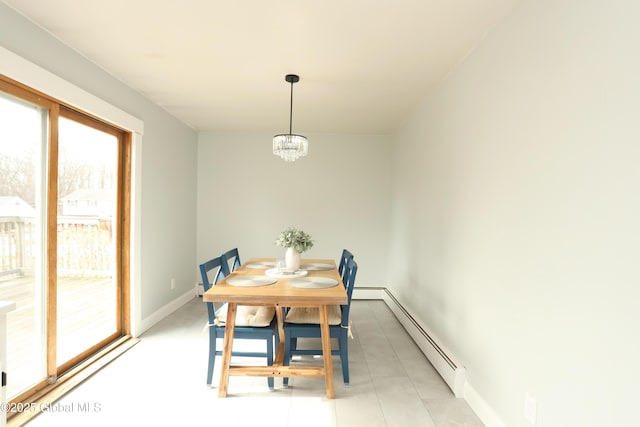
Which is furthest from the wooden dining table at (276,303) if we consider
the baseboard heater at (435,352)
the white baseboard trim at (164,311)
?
the white baseboard trim at (164,311)

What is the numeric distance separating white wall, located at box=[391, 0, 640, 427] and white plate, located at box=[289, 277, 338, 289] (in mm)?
946

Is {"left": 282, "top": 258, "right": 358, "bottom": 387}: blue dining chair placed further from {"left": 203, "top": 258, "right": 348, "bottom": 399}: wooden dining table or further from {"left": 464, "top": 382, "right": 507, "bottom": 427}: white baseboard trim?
{"left": 464, "top": 382, "right": 507, "bottom": 427}: white baseboard trim

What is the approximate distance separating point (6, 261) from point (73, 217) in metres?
→ 0.66

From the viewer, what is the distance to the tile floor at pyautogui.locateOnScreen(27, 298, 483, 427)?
2.11m

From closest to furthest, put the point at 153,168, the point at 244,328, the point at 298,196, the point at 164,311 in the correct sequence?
1. the point at 244,328
2. the point at 153,168
3. the point at 164,311
4. the point at 298,196

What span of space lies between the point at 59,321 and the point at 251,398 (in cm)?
156

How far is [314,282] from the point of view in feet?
8.63

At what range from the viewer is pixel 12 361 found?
2182 millimetres

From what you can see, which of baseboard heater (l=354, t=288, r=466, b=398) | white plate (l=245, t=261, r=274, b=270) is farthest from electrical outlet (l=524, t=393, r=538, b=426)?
white plate (l=245, t=261, r=274, b=270)

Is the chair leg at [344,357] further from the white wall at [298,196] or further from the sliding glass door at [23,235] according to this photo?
the white wall at [298,196]

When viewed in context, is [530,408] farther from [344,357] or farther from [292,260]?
[292,260]

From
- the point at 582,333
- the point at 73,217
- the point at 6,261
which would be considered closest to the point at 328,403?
the point at 582,333

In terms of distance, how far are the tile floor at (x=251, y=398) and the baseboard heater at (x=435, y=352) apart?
6 cm

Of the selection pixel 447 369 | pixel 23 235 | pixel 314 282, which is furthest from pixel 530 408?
pixel 23 235
